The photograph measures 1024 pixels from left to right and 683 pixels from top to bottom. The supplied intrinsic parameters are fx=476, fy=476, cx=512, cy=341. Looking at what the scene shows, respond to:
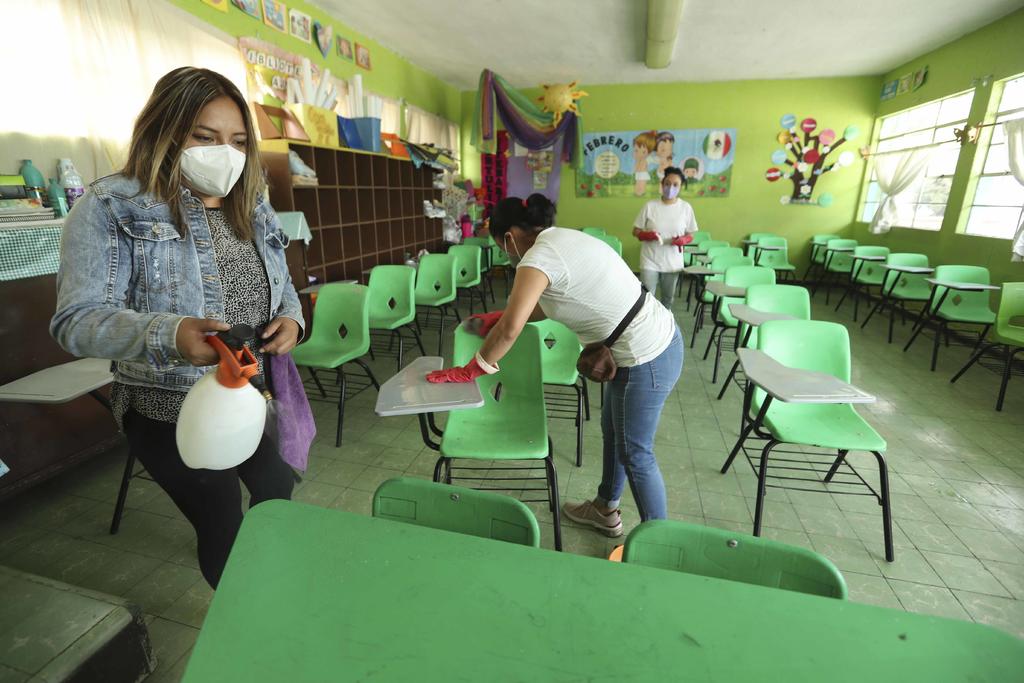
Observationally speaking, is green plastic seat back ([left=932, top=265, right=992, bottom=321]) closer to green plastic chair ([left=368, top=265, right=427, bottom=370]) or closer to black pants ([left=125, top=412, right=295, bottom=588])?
green plastic chair ([left=368, top=265, right=427, bottom=370])

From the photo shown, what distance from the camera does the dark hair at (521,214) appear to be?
1.58 metres

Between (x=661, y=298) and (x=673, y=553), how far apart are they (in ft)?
12.0

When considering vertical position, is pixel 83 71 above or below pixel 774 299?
above

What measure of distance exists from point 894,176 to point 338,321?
291 inches

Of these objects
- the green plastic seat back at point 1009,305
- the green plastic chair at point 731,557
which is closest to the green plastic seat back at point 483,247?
the green plastic seat back at point 1009,305

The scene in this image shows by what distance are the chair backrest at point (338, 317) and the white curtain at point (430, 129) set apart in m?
4.16

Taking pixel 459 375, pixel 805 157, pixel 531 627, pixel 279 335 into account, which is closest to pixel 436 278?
pixel 459 375

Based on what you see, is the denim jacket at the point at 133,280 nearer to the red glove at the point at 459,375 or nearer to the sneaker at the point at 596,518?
the red glove at the point at 459,375

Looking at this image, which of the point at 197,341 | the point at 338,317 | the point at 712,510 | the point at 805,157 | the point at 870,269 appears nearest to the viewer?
the point at 197,341

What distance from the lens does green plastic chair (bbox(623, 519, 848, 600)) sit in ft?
2.84

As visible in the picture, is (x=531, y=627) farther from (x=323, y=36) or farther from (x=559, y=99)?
(x=559, y=99)

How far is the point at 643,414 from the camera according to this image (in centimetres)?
162

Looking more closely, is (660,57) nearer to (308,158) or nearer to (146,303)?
(308,158)

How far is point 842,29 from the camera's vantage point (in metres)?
5.25
